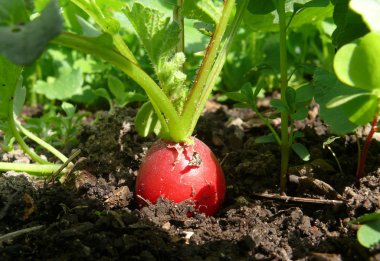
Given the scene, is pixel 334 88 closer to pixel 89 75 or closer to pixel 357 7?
pixel 357 7

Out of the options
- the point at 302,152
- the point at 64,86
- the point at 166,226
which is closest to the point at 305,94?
the point at 302,152

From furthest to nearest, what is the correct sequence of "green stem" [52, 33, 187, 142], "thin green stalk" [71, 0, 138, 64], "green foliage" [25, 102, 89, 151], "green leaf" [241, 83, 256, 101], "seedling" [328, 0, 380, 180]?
"green foliage" [25, 102, 89, 151] < "green leaf" [241, 83, 256, 101] < "thin green stalk" [71, 0, 138, 64] < "green stem" [52, 33, 187, 142] < "seedling" [328, 0, 380, 180]

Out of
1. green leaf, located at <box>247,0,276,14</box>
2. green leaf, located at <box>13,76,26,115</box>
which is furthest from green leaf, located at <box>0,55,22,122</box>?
green leaf, located at <box>247,0,276,14</box>

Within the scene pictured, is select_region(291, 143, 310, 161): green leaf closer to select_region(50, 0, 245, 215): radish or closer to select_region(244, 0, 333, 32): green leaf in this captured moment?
select_region(50, 0, 245, 215): radish

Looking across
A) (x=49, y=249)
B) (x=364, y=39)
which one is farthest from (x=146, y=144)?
(x=364, y=39)

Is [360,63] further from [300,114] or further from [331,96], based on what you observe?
[300,114]

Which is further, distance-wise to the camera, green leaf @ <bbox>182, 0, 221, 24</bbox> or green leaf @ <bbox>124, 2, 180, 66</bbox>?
green leaf @ <bbox>182, 0, 221, 24</bbox>

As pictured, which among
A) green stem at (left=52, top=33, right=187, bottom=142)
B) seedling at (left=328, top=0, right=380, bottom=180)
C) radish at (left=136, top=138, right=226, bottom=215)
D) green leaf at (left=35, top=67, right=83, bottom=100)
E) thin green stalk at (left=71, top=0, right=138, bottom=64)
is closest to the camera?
seedling at (left=328, top=0, right=380, bottom=180)
